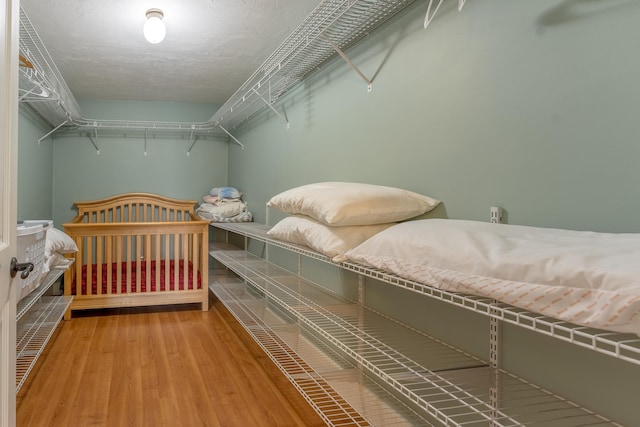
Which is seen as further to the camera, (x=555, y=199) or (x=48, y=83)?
(x=48, y=83)

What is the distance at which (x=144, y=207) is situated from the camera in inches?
201

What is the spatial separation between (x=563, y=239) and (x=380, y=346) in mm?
957

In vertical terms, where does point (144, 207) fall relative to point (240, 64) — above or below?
below

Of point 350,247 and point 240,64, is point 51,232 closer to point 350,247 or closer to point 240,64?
point 240,64

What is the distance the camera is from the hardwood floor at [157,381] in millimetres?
2223

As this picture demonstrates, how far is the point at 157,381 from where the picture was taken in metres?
2.65

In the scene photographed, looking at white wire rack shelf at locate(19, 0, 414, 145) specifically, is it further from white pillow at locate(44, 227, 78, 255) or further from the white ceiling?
white pillow at locate(44, 227, 78, 255)

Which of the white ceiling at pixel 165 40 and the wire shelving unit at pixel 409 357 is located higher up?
the white ceiling at pixel 165 40

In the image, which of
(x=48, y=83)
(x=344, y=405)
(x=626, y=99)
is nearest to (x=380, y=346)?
(x=344, y=405)

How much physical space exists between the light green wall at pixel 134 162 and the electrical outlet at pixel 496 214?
437cm

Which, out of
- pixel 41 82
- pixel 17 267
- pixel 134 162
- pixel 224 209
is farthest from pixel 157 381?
pixel 134 162

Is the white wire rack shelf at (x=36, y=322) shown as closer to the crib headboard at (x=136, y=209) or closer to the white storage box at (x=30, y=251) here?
the white storage box at (x=30, y=251)

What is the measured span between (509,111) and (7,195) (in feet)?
4.81

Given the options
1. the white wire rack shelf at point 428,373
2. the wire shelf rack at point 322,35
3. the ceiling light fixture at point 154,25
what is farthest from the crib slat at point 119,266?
the ceiling light fixture at point 154,25
